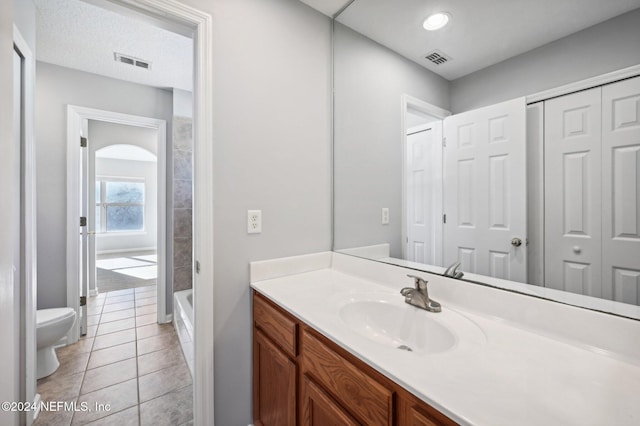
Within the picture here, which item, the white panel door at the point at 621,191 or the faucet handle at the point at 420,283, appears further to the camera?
the faucet handle at the point at 420,283

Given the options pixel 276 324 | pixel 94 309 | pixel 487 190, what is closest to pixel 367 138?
pixel 487 190

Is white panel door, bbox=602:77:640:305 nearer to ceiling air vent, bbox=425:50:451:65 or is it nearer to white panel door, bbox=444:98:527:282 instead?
white panel door, bbox=444:98:527:282

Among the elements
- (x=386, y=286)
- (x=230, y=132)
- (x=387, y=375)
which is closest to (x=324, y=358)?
(x=387, y=375)

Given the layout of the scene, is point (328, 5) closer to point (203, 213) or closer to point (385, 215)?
point (385, 215)

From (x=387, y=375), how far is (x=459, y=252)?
65 cm

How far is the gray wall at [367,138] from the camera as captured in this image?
1.38 meters

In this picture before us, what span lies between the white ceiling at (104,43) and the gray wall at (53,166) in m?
0.16

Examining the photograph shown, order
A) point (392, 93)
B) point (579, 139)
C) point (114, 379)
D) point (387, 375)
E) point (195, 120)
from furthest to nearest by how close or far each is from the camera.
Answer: point (114, 379), point (392, 93), point (195, 120), point (579, 139), point (387, 375)

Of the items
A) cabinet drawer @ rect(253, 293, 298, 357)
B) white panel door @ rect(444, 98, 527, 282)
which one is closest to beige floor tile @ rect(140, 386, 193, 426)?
cabinet drawer @ rect(253, 293, 298, 357)

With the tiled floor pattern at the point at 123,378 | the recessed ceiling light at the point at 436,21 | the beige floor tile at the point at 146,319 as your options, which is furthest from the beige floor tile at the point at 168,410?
the recessed ceiling light at the point at 436,21

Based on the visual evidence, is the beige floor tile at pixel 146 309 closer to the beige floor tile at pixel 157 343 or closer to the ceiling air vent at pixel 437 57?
the beige floor tile at pixel 157 343

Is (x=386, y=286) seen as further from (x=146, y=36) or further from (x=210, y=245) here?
(x=146, y=36)

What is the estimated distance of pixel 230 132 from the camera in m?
1.30

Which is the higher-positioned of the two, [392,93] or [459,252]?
[392,93]
